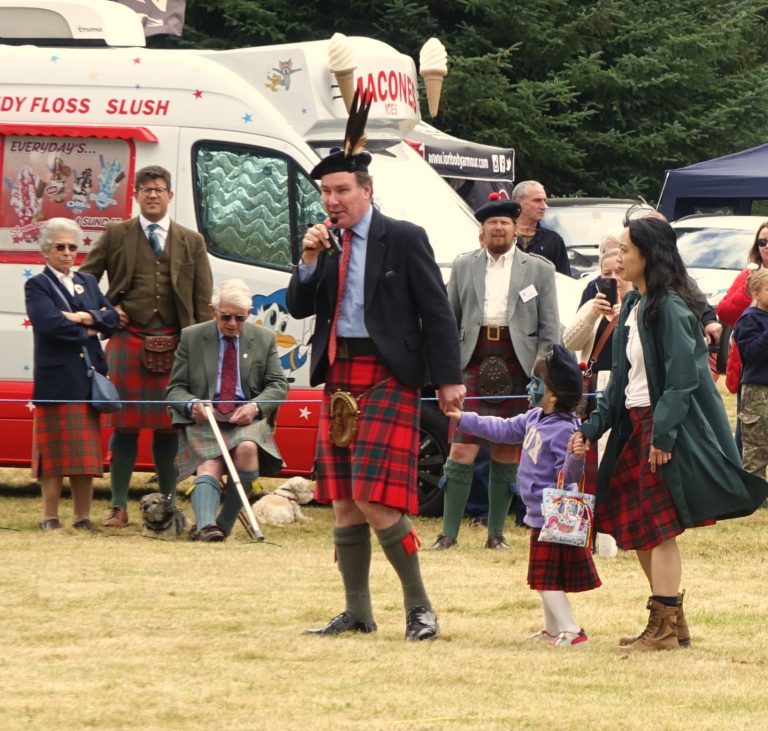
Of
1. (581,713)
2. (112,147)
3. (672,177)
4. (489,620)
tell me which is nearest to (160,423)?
(112,147)

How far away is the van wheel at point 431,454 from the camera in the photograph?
11305 mm

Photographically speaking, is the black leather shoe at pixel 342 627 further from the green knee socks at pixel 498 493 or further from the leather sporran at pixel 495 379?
the leather sporran at pixel 495 379

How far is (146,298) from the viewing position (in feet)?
35.5

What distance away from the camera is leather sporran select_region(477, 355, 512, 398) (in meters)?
10.2

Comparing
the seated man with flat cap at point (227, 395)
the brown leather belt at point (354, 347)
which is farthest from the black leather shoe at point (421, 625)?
the seated man with flat cap at point (227, 395)

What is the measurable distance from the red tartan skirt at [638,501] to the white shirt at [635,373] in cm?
4

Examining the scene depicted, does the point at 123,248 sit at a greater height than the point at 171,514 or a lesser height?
greater

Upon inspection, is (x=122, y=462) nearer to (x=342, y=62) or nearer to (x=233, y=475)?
(x=233, y=475)

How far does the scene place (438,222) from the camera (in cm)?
1216

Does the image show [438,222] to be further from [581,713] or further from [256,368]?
[581,713]

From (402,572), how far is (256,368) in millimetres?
3322

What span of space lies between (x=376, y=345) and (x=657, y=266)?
104 cm

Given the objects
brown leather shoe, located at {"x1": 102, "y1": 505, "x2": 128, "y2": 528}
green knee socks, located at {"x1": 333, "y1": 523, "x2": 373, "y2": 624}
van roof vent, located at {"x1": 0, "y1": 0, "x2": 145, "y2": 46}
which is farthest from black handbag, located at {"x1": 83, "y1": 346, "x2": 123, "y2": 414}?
green knee socks, located at {"x1": 333, "y1": 523, "x2": 373, "y2": 624}

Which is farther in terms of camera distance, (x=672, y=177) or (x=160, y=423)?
(x=672, y=177)
